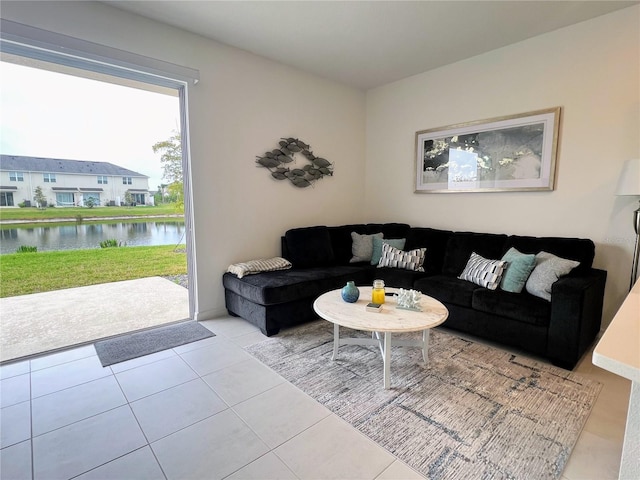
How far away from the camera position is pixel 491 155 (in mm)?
3518

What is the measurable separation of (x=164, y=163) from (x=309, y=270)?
183 centimetres

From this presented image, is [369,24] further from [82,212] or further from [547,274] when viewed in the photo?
[82,212]

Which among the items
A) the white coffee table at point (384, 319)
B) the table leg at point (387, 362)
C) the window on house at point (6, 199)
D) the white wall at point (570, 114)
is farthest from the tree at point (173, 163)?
the white wall at point (570, 114)

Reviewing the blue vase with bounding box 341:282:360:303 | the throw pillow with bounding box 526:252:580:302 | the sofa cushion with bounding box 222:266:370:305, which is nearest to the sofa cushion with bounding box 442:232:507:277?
the throw pillow with bounding box 526:252:580:302

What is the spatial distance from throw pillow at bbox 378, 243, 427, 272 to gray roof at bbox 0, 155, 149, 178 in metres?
2.69

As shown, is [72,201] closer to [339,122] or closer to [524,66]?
[339,122]

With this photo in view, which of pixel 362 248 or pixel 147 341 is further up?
pixel 362 248

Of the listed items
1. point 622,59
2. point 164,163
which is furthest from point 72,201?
point 622,59

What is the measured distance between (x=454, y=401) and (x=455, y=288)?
3.78 ft

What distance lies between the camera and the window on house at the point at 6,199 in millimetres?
2401

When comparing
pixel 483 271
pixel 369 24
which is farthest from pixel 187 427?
pixel 369 24

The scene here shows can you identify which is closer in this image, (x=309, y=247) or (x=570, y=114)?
(x=570, y=114)

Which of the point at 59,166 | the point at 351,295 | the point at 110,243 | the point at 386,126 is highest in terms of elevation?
the point at 386,126

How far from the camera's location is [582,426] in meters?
1.79
